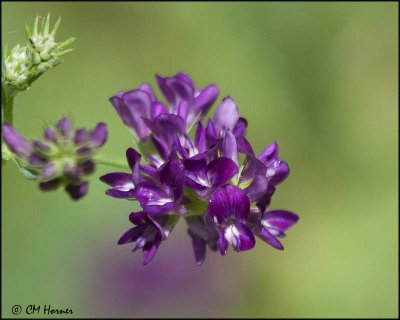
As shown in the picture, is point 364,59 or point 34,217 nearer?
point 34,217

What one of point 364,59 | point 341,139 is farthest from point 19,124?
point 364,59

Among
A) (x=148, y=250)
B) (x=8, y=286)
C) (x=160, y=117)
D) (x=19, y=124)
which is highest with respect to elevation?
(x=19, y=124)

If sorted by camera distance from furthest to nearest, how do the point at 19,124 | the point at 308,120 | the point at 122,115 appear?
the point at 308,120
the point at 19,124
the point at 122,115

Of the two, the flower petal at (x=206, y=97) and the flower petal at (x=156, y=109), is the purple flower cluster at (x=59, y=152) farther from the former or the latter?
the flower petal at (x=206, y=97)

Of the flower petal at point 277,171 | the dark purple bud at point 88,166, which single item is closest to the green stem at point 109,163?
the dark purple bud at point 88,166

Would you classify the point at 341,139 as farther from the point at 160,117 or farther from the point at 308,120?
the point at 160,117

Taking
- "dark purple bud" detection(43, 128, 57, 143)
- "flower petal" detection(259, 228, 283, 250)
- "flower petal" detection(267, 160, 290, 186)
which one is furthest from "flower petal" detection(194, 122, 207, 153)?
"dark purple bud" detection(43, 128, 57, 143)
